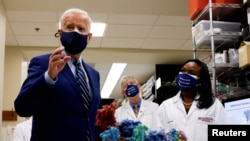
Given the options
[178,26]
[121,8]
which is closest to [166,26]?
[178,26]

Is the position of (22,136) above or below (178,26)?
below

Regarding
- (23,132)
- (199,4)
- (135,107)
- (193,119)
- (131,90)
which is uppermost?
(199,4)

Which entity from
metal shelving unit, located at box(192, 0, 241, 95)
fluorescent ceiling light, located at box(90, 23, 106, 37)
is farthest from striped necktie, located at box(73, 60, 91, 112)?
fluorescent ceiling light, located at box(90, 23, 106, 37)

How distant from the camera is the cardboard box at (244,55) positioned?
303 centimetres

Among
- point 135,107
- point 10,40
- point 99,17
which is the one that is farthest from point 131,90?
point 10,40

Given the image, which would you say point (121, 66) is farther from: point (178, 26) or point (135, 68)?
point (178, 26)

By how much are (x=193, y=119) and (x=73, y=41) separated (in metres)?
1.34

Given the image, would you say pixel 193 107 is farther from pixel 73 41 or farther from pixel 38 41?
pixel 38 41

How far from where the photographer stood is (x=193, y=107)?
8.14ft

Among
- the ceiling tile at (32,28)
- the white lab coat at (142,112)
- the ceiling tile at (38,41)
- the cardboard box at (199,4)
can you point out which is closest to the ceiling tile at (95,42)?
the ceiling tile at (38,41)

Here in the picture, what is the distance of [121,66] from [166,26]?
2501 millimetres

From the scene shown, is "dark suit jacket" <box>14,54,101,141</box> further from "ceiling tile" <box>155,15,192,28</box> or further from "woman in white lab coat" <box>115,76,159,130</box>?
"ceiling tile" <box>155,15,192,28</box>

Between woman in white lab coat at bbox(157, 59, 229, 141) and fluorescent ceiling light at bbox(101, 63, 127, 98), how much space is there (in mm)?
5009

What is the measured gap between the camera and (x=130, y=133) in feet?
3.49
